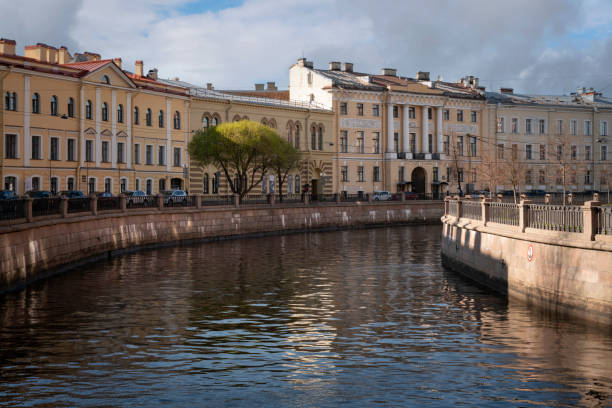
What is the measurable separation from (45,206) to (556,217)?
17.6m

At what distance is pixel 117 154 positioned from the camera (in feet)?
180

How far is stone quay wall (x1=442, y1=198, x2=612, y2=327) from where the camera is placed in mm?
18000

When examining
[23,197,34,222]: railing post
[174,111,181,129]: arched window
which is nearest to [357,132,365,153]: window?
[174,111,181,129]: arched window

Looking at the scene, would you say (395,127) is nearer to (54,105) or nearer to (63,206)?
(54,105)

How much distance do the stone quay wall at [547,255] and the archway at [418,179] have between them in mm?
49986

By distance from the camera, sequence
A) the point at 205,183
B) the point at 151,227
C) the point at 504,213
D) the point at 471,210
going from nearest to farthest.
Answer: the point at 504,213 → the point at 471,210 → the point at 151,227 → the point at 205,183

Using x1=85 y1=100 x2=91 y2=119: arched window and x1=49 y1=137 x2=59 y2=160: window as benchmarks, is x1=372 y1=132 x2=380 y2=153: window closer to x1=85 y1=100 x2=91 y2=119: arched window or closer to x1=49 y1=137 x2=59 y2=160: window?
x1=85 y1=100 x2=91 y2=119: arched window

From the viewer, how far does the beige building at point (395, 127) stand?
74125 mm

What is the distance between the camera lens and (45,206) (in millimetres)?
29250

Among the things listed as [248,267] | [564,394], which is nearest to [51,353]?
[564,394]

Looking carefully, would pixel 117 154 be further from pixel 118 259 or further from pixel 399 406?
pixel 399 406

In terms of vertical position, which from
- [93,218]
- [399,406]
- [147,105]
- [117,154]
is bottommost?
[399,406]

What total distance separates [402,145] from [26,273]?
181ft

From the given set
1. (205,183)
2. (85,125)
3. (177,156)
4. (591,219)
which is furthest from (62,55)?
(591,219)
